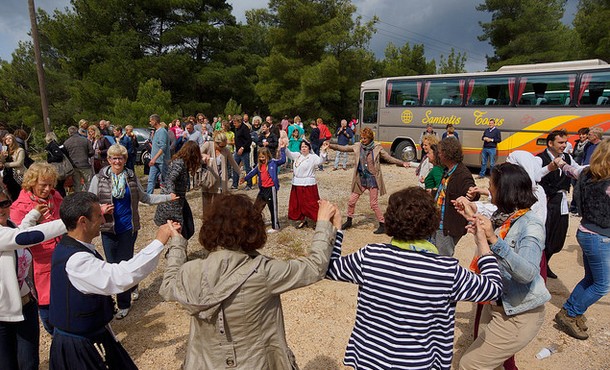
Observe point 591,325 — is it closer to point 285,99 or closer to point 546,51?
point 285,99

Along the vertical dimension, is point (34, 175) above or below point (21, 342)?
above

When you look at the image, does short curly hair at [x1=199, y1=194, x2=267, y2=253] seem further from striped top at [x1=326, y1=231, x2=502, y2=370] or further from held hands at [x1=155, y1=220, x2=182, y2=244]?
striped top at [x1=326, y1=231, x2=502, y2=370]

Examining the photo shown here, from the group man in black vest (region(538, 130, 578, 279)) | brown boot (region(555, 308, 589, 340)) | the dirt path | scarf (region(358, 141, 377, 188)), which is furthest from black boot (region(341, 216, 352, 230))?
brown boot (region(555, 308, 589, 340))

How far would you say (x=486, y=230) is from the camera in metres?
1.99

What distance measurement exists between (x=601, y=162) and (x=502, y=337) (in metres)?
1.98

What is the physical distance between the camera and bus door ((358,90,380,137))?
50.7ft

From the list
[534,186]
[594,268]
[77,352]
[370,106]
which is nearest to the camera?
[77,352]

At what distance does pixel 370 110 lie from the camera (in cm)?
1569

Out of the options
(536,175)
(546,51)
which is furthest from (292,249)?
(546,51)

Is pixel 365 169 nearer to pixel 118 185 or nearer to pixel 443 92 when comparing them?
pixel 118 185

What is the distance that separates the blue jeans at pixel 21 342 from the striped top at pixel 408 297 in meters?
2.17

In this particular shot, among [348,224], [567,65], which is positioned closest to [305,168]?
[348,224]

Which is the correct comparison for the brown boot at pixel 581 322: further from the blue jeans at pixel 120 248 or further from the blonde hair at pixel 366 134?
the blue jeans at pixel 120 248

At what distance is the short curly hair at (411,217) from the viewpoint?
1790mm
